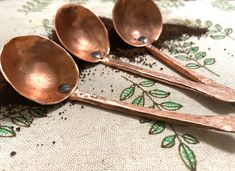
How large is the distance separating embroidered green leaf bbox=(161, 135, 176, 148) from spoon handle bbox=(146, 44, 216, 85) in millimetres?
141

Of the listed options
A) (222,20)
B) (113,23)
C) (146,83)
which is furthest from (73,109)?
(222,20)

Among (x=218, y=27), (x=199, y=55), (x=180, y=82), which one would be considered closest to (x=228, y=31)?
(x=218, y=27)

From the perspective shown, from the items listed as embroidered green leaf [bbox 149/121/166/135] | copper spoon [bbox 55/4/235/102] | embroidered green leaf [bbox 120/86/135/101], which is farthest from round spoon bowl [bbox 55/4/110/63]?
embroidered green leaf [bbox 149/121/166/135]

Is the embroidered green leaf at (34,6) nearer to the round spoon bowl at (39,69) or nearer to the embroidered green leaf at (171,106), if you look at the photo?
the round spoon bowl at (39,69)

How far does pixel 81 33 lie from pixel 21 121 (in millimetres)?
256

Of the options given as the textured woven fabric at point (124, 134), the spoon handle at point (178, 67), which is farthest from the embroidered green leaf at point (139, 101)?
the spoon handle at point (178, 67)

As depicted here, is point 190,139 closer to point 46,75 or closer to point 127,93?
point 127,93

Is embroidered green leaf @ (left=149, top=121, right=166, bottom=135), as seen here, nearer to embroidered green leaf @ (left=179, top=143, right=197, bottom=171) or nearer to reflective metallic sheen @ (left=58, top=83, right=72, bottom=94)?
embroidered green leaf @ (left=179, top=143, right=197, bottom=171)

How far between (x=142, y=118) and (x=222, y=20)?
40 centimetres

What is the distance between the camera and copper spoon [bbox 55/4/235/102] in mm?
647

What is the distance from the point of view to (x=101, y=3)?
0.92m

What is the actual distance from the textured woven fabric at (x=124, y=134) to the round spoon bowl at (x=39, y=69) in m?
0.03

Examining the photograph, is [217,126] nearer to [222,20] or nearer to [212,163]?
[212,163]

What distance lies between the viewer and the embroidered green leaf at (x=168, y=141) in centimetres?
49
